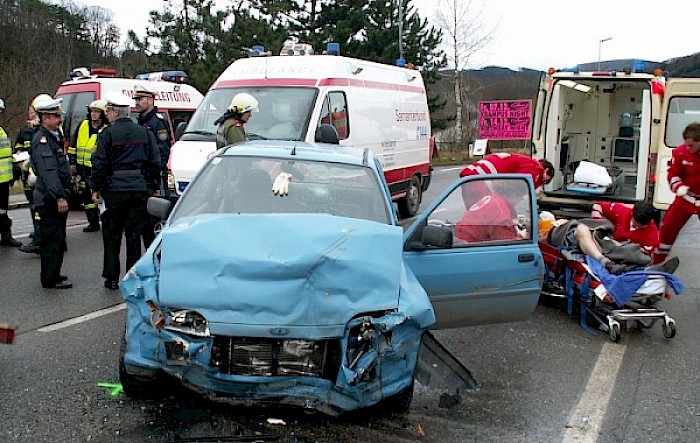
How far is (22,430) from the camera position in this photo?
12.8 feet

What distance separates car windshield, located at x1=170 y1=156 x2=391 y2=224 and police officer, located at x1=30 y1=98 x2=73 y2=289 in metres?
2.45

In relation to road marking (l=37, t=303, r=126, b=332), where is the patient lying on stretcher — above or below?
above

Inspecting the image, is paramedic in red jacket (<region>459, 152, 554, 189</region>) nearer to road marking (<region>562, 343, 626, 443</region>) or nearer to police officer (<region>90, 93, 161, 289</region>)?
road marking (<region>562, 343, 626, 443</region>)

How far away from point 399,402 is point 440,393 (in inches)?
22.4

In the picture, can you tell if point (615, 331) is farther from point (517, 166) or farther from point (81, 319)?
point (81, 319)

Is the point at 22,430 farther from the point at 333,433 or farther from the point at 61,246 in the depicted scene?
the point at 61,246

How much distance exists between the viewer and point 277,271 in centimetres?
368

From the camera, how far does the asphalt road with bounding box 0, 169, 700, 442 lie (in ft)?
13.2

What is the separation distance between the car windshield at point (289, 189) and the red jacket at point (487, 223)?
2.12 feet

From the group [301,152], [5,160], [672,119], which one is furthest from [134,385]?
[672,119]

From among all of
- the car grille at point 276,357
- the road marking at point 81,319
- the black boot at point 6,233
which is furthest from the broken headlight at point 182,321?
the black boot at point 6,233

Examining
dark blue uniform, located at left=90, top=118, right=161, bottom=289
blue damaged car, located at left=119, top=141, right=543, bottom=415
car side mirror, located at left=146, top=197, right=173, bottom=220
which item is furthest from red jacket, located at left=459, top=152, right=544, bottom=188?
car side mirror, located at left=146, top=197, right=173, bottom=220

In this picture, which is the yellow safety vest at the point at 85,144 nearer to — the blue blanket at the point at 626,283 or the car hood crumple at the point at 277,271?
the car hood crumple at the point at 277,271

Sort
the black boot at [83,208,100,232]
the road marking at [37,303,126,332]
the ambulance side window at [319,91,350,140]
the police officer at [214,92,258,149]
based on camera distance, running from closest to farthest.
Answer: the road marking at [37,303,126,332]
the police officer at [214,92,258,149]
the ambulance side window at [319,91,350,140]
the black boot at [83,208,100,232]
